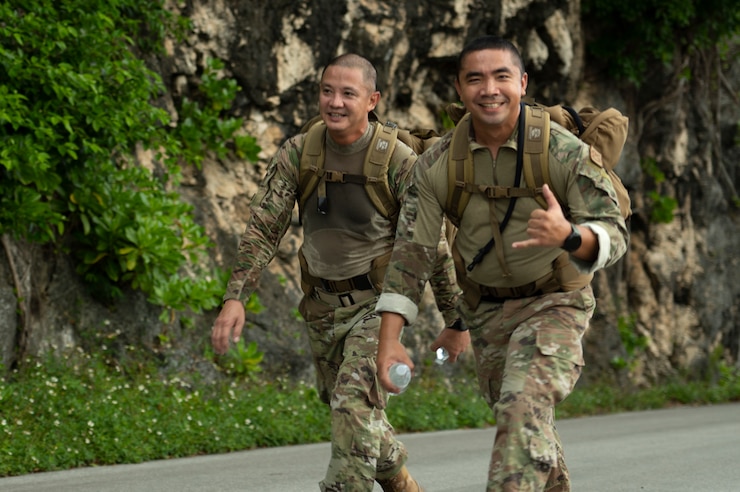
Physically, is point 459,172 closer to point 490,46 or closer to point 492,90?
point 492,90

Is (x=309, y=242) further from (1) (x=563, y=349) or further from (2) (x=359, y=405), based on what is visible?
(1) (x=563, y=349)

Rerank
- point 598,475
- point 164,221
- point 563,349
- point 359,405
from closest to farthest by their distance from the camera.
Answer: point 563,349, point 359,405, point 598,475, point 164,221

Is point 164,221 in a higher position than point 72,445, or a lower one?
higher

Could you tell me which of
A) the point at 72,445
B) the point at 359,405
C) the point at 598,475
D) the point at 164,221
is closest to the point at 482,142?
the point at 359,405

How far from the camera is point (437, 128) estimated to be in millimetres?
15641

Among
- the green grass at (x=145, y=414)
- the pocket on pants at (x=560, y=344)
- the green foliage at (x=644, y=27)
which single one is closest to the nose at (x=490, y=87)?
the pocket on pants at (x=560, y=344)

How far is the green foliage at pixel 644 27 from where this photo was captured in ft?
57.2

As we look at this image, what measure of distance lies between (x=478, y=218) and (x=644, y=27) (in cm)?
1359

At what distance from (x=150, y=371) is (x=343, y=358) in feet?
17.2

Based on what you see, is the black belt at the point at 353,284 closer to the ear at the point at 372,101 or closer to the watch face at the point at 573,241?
the ear at the point at 372,101

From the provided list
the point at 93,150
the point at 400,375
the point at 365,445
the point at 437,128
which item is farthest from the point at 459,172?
the point at 437,128

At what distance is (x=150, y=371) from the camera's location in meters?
10.6

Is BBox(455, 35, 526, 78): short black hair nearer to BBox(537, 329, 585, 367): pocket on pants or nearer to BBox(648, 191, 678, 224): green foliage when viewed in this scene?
BBox(537, 329, 585, 367): pocket on pants

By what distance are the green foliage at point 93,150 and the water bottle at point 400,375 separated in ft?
17.5
